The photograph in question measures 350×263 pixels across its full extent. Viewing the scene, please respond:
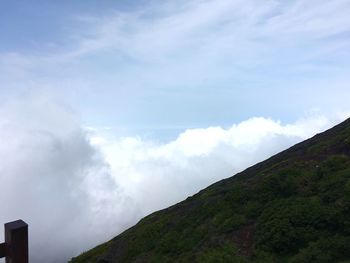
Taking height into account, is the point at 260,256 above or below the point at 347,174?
below

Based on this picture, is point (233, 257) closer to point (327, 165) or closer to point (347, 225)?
point (347, 225)

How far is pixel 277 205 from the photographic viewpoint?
73.2 ft

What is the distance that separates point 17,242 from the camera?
315 inches

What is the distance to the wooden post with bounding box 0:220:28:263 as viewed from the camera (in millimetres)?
7965

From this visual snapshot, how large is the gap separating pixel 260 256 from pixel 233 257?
129cm

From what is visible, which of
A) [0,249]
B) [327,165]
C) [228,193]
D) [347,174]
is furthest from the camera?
[228,193]

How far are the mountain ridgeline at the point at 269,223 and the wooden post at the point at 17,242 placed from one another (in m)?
12.8

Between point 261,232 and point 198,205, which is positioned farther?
point 198,205

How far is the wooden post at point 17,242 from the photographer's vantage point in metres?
7.96

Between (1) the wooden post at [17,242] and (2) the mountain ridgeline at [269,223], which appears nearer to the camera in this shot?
A: (1) the wooden post at [17,242]

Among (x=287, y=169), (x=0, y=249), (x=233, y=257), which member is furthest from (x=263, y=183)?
(x=0, y=249)

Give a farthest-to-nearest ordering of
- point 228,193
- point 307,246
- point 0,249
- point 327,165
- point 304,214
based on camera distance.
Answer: point 228,193, point 327,165, point 304,214, point 307,246, point 0,249

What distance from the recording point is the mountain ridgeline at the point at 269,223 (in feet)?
62.2

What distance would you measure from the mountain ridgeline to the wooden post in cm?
1276
